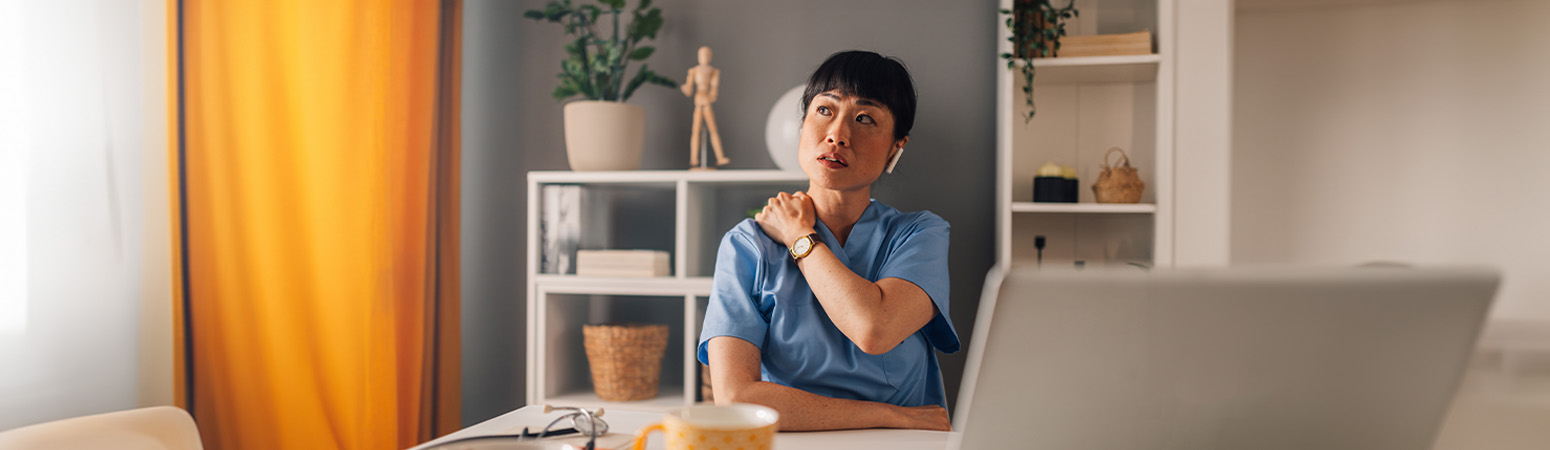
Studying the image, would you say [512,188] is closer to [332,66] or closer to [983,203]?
[332,66]

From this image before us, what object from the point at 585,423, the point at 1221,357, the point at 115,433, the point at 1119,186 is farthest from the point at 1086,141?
the point at 115,433

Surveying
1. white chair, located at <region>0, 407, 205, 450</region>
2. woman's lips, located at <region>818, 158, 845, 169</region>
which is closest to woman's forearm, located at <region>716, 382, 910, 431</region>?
woman's lips, located at <region>818, 158, 845, 169</region>

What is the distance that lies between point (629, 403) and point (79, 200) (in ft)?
3.96

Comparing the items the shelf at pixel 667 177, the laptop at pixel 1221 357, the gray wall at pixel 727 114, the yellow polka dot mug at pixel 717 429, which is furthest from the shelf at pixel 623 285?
the laptop at pixel 1221 357

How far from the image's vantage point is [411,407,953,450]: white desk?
864 mm

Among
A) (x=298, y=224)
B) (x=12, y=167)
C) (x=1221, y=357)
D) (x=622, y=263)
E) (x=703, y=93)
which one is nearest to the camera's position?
(x=1221, y=357)

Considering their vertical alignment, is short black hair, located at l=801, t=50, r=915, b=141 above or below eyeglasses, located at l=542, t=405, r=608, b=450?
above

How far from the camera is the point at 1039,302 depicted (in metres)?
0.47

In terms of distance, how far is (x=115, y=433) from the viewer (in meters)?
0.90

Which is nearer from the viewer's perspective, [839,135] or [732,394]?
[732,394]

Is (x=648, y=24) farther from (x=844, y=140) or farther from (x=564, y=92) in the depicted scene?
(x=844, y=140)

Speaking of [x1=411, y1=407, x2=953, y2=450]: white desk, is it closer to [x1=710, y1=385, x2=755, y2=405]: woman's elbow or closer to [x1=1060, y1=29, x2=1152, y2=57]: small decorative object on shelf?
[x1=710, y1=385, x2=755, y2=405]: woman's elbow

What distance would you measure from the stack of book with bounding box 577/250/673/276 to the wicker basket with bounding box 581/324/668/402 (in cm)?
15

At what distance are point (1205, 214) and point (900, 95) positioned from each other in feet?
3.67
